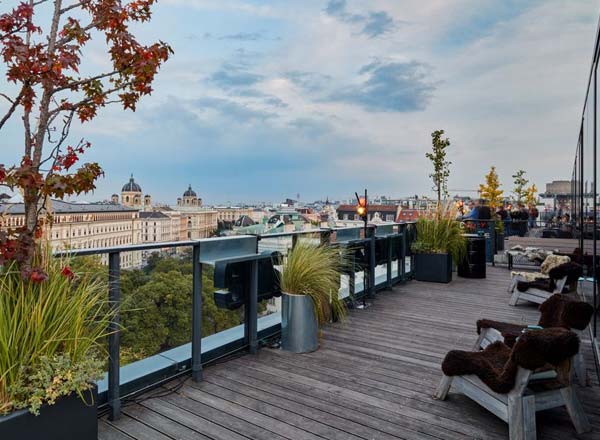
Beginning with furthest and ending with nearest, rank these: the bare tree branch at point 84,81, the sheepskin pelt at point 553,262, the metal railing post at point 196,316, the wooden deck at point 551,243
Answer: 1. the wooden deck at point 551,243
2. the sheepskin pelt at point 553,262
3. the metal railing post at point 196,316
4. the bare tree branch at point 84,81

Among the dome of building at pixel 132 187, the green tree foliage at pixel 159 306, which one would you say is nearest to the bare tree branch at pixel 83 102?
the green tree foliage at pixel 159 306

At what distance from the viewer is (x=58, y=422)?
1586mm

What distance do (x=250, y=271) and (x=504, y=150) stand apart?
1933 centimetres

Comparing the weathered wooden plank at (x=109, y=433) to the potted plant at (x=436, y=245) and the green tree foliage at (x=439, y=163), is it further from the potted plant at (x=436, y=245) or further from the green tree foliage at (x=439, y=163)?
the green tree foliage at (x=439, y=163)

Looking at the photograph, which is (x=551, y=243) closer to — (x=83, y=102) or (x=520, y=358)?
(x=520, y=358)

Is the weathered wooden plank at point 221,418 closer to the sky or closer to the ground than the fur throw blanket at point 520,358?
closer to the ground

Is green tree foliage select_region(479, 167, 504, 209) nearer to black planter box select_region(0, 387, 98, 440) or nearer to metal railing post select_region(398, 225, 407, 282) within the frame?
metal railing post select_region(398, 225, 407, 282)

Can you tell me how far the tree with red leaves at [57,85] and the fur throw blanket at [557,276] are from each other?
4923mm

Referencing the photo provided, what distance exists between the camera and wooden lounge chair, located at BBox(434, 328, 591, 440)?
6.78ft

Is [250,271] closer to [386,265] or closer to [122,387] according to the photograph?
[122,387]

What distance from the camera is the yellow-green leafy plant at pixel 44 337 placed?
155 centimetres

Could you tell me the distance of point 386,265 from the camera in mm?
6430

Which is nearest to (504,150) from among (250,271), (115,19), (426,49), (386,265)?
(426,49)

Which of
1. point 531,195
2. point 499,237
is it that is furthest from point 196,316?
point 531,195
